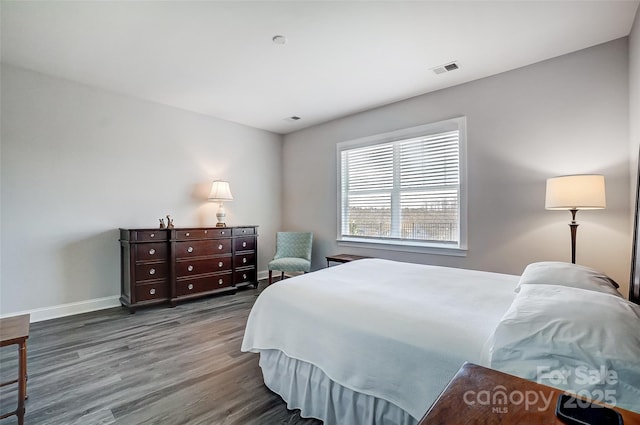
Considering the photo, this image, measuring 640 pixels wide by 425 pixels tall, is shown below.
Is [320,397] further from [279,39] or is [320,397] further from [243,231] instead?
[243,231]

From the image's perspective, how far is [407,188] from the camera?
392 centimetres

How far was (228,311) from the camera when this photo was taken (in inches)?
139

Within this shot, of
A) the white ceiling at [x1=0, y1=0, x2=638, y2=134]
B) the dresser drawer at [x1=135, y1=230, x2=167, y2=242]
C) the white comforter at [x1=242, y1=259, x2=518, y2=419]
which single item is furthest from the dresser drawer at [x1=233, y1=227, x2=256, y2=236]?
the white comforter at [x1=242, y1=259, x2=518, y2=419]

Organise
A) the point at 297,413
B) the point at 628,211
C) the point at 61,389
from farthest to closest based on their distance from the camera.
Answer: the point at 628,211 < the point at 61,389 < the point at 297,413

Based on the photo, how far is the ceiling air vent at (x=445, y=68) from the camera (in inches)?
117

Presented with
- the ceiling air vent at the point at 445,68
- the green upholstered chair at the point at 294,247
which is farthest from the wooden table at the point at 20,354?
the ceiling air vent at the point at 445,68

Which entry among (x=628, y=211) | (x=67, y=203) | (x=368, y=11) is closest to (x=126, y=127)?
(x=67, y=203)

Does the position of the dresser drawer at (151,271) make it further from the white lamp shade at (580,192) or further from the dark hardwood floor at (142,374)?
the white lamp shade at (580,192)

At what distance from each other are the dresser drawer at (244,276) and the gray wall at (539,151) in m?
2.34

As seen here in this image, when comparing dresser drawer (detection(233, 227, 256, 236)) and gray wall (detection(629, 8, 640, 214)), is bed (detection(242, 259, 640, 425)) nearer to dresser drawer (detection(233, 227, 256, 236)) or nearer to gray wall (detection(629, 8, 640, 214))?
gray wall (detection(629, 8, 640, 214))

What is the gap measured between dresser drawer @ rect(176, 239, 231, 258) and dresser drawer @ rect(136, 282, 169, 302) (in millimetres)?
417

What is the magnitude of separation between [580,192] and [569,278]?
3.59ft

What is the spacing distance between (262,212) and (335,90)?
263cm

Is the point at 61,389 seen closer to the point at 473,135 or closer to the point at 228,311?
the point at 228,311
